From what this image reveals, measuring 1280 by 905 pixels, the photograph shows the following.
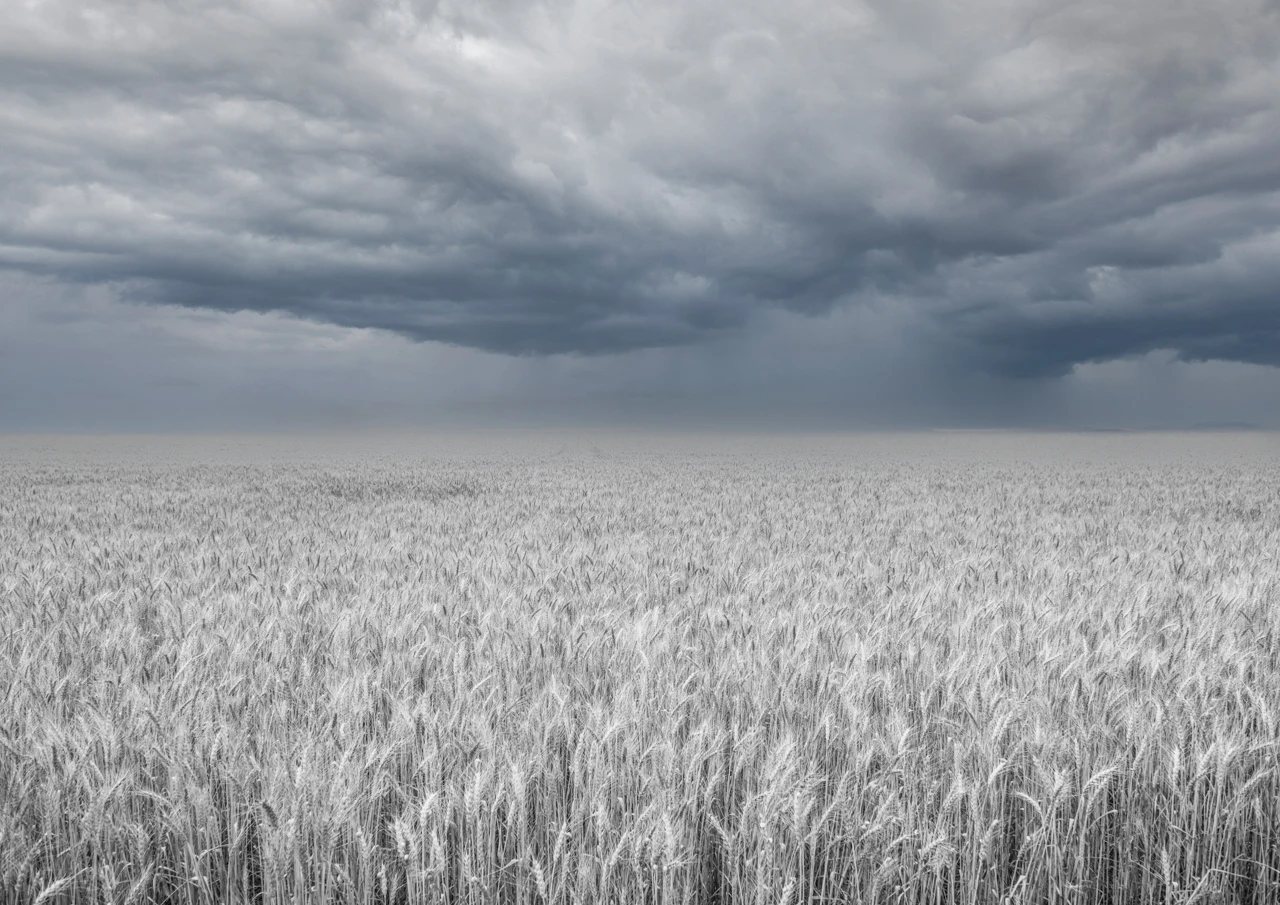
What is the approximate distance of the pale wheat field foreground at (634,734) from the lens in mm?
2410

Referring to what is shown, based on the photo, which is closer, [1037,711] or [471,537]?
[1037,711]

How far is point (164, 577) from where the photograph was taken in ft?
21.2

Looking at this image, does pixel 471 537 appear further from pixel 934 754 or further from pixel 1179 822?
pixel 1179 822

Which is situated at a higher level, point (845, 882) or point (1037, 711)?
point (1037, 711)

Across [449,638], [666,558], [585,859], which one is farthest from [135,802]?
[666,558]

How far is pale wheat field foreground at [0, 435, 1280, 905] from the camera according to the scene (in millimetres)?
2410

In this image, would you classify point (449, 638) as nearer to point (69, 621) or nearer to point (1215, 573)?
point (69, 621)

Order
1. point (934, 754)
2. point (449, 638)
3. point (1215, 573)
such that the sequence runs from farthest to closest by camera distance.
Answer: point (1215, 573) → point (449, 638) → point (934, 754)

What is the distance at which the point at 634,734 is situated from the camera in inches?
118

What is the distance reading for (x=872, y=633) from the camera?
4.75 meters

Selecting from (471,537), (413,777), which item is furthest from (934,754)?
(471,537)

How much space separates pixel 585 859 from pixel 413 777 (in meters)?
1.01

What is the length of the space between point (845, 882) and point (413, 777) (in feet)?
5.45

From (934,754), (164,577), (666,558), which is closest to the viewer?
(934,754)
